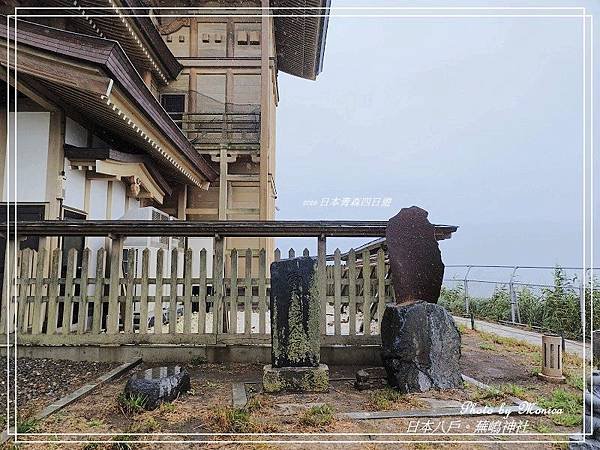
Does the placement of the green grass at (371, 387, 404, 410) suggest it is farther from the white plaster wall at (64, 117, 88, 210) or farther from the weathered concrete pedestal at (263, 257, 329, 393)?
the white plaster wall at (64, 117, 88, 210)

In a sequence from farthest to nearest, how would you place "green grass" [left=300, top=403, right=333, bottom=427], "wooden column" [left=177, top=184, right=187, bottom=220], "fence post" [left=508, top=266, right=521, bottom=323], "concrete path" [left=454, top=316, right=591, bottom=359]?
"wooden column" [left=177, top=184, right=187, bottom=220] < "fence post" [left=508, top=266, right=521, bottom=323] < "concrete path" [left=454, top=316, right=591, bottom=359] < "green grass" [left=300, top=403, right=333, bottom=427]

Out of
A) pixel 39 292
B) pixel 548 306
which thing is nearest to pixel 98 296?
pixel 39 292

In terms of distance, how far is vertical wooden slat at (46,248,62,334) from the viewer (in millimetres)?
5312

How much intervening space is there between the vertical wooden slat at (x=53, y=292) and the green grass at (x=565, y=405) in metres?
5.41

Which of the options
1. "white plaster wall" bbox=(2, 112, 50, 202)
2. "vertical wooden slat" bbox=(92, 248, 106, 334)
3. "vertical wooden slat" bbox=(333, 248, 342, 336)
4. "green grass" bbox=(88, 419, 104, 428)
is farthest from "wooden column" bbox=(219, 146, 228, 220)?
"green grass" bbox=(88, 419, 104, 428)

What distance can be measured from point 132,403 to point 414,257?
9.87ft

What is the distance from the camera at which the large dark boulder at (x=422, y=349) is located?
13.3 feet

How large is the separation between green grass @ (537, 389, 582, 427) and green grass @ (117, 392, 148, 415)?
129 inches

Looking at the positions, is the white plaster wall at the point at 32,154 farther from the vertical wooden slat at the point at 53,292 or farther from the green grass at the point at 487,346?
the green grass at the point at 487,346

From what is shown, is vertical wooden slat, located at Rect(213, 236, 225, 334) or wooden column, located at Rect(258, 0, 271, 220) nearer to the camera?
vertical wooden slat, located at Rect(213, 236, 225, 334)

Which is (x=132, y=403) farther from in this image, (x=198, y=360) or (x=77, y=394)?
(x=198, y=360)

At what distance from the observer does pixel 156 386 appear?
364 cm

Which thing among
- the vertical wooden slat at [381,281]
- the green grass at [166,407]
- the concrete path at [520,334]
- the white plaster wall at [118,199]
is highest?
the white plaster wall at [118,199]

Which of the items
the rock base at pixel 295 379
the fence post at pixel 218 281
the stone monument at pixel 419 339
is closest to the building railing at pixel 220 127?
the fence post at pixel 218 281
